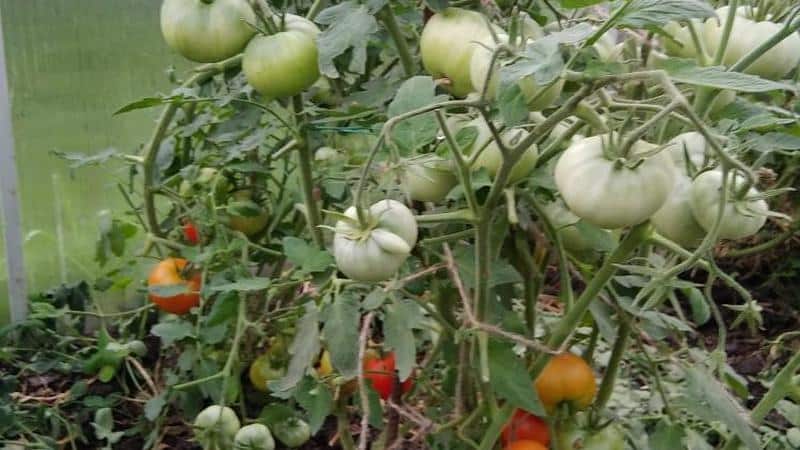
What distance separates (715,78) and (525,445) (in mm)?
524

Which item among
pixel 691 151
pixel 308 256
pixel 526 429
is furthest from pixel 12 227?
pixel 691 151

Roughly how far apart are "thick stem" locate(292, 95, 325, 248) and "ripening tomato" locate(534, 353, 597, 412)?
295mm

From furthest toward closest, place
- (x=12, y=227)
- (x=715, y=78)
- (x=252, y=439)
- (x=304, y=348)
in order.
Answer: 1. (x=12, y=227)
2. (x=252, y=439)
3. (x=304, y=348)
4. (x=715, y=78)

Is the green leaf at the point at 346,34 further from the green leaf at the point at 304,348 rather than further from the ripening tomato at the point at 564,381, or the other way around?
the ripening tomato at the point at 564,381

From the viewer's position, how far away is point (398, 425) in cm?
121

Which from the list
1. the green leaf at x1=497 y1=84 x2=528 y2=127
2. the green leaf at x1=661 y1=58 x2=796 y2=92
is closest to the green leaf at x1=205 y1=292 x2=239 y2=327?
the green leaf at x1=497 y1=84 x2=528 y2=127

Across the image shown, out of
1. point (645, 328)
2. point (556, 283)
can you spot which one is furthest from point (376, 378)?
point (556, 283)

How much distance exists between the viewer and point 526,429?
40.5 inches

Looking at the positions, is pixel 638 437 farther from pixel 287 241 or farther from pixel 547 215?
pixel 287 241

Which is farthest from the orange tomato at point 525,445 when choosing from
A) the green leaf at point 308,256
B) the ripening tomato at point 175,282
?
the ripening tomato at point 175,282

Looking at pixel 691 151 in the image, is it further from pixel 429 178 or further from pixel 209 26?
pixel 209 26

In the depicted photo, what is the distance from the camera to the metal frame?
1.90m

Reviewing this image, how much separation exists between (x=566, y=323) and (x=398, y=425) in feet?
1.32

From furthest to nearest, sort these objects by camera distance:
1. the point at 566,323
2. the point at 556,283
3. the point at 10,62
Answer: the point at 556,283 → the point at 10,62 → the point at 566,323
